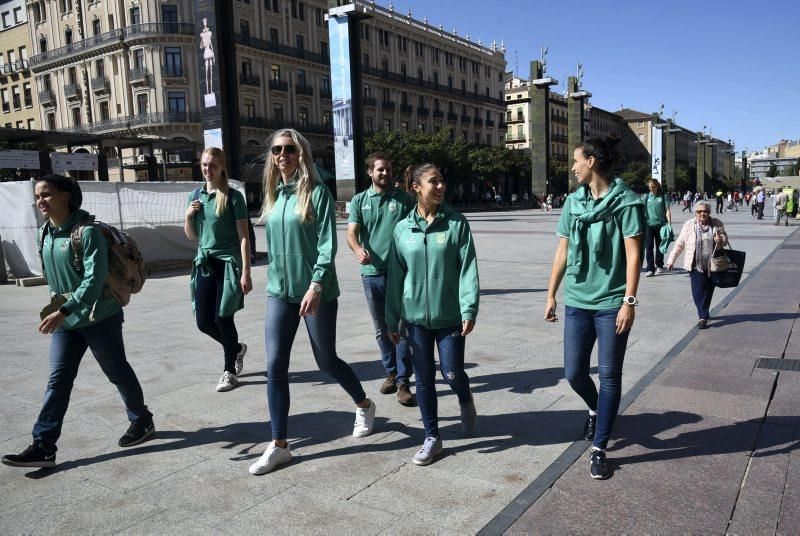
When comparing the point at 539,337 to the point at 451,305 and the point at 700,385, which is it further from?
the point at 451,305

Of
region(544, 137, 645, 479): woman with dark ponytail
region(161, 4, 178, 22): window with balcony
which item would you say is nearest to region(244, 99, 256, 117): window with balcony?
region(161, 4, 178, 22): window with balcony

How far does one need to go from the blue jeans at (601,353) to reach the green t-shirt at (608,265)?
6cm

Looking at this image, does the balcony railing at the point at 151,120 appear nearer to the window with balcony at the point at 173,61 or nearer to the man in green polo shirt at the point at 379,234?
the window with balcony at the point at 173,61

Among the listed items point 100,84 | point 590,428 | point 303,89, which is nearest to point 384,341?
point 590,428

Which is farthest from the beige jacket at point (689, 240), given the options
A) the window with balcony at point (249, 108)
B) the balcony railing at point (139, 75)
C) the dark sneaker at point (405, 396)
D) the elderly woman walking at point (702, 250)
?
the balcony railing at point (139, 75)

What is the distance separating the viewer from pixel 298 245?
3406 millimetres

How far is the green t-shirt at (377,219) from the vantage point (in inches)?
177

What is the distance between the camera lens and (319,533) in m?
2.72

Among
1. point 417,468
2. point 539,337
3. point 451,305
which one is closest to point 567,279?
point 451,305

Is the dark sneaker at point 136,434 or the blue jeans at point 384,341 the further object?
the blue jeans at point 384,341

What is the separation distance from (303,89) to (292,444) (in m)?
51.6

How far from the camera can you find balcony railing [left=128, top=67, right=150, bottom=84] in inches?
1788

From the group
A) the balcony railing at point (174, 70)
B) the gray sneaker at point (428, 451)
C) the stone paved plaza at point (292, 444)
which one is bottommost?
the stone paved plaza at point (292, 444)

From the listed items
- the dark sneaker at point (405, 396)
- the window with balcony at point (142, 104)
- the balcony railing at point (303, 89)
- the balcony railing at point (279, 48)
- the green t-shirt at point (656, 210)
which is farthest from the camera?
the balcony railing at point (303, 89)
